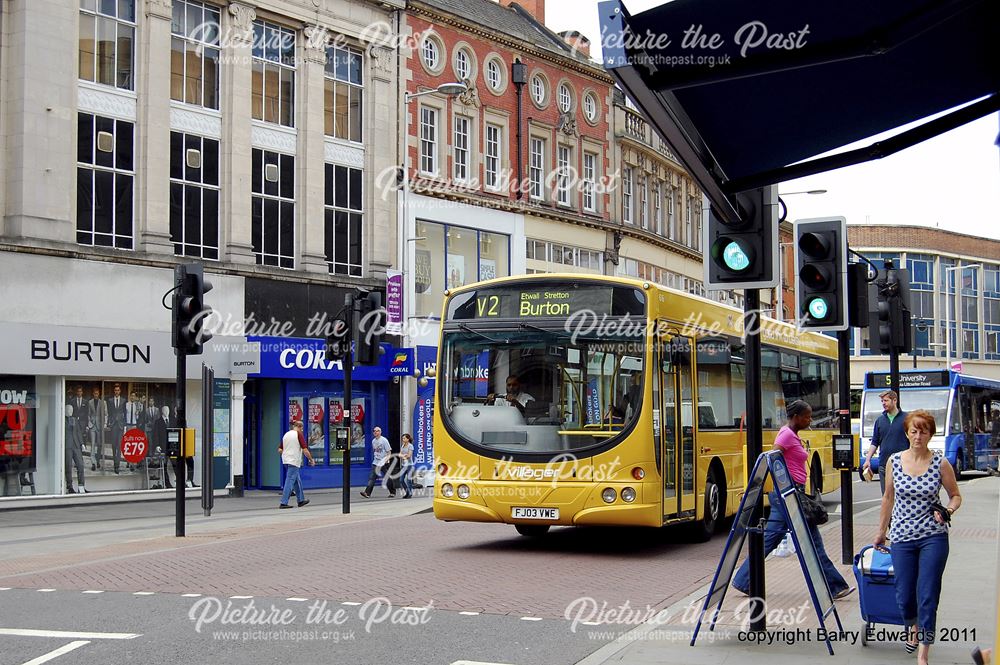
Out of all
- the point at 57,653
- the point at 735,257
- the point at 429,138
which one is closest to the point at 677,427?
the point at 735,257

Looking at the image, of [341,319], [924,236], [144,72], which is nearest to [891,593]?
[341,319]

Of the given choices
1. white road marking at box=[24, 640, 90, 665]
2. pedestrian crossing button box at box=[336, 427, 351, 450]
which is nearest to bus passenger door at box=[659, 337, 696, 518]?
white road marking at box=[24, 640, 90, 665]

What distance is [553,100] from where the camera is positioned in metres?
40.9

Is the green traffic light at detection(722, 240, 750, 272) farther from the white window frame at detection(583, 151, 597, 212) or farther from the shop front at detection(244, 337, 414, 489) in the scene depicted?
the white window frame at detection(583, 151, 597, 212)

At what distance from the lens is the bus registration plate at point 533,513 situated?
556 inches

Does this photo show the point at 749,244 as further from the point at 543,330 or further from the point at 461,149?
the point at 461,149

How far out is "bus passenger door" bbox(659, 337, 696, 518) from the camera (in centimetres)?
1453

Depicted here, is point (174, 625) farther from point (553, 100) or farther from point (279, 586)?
point (553, 100)

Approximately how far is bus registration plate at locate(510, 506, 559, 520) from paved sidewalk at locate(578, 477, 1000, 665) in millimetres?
2644

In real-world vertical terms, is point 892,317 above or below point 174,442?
above

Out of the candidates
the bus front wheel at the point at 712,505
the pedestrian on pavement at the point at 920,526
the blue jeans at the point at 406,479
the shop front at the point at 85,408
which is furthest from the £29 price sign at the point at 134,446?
the pedestrian on pavement at the point at 920,526

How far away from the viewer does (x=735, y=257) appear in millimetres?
8273

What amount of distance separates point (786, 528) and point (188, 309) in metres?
10.3

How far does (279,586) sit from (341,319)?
35.3ft
